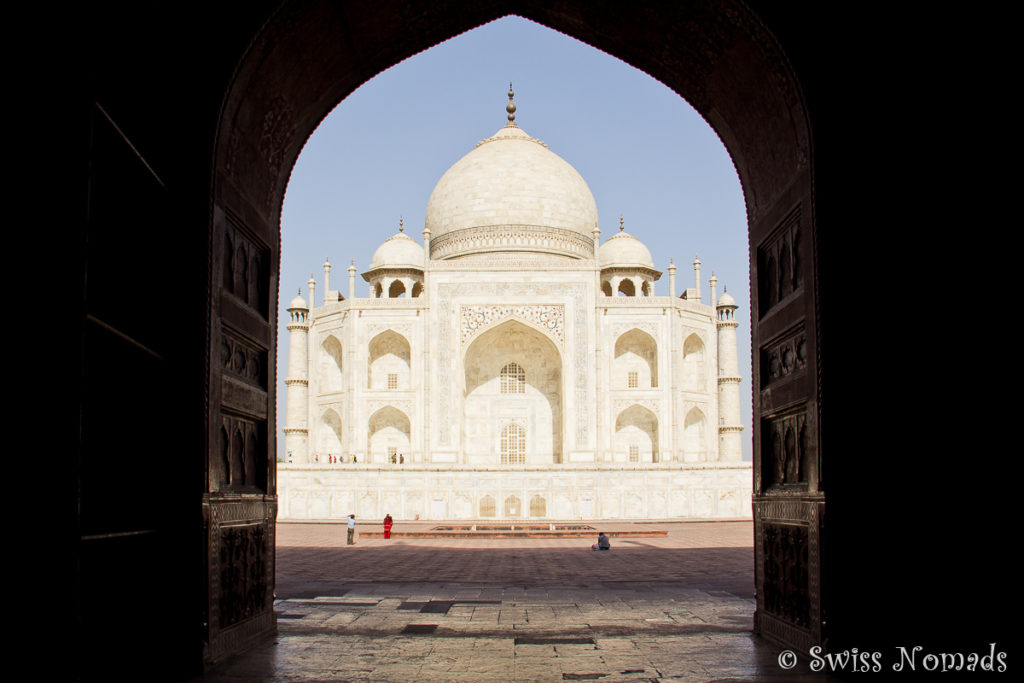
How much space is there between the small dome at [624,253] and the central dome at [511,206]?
66 centimetres

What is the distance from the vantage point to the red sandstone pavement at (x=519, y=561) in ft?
33.3

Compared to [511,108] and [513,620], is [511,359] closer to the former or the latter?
A: [511,108]

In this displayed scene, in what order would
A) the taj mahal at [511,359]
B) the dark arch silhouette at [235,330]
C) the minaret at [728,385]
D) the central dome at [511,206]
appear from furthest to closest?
the central dome at [511,206] → the minaret at [728,385] → the taj mahal at [511,359] → the dark arch silhouette at [235,330]

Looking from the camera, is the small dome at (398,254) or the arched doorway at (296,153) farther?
the small dome at (398,254)

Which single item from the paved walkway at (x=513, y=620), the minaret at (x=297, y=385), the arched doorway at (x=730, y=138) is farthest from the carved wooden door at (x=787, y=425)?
the minaret at (x=297, y=385)

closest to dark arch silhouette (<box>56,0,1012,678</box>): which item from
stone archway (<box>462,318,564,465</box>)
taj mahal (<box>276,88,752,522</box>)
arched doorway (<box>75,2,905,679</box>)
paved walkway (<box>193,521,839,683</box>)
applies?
arched doorway (<box>75,2,905,679</box>)

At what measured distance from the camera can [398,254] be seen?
34062 mm

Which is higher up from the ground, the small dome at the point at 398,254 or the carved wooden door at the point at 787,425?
the small dome at the point at 398,254

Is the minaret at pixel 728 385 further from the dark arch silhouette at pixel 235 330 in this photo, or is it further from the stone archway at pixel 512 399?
the dark arch silhouette at pixel 235 330

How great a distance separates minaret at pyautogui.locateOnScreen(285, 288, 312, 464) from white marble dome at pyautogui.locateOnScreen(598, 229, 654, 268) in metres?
10.9

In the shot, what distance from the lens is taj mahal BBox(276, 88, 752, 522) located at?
29469mm

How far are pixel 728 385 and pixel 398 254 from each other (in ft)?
41.3

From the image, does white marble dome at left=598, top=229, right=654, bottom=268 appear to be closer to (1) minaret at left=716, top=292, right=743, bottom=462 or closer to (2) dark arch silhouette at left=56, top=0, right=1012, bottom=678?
(1) minaret at left=716, top=292, right=743, bottom=462

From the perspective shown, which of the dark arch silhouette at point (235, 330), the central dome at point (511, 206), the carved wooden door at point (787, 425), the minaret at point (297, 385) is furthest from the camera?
the central dome at point (511, 206)
